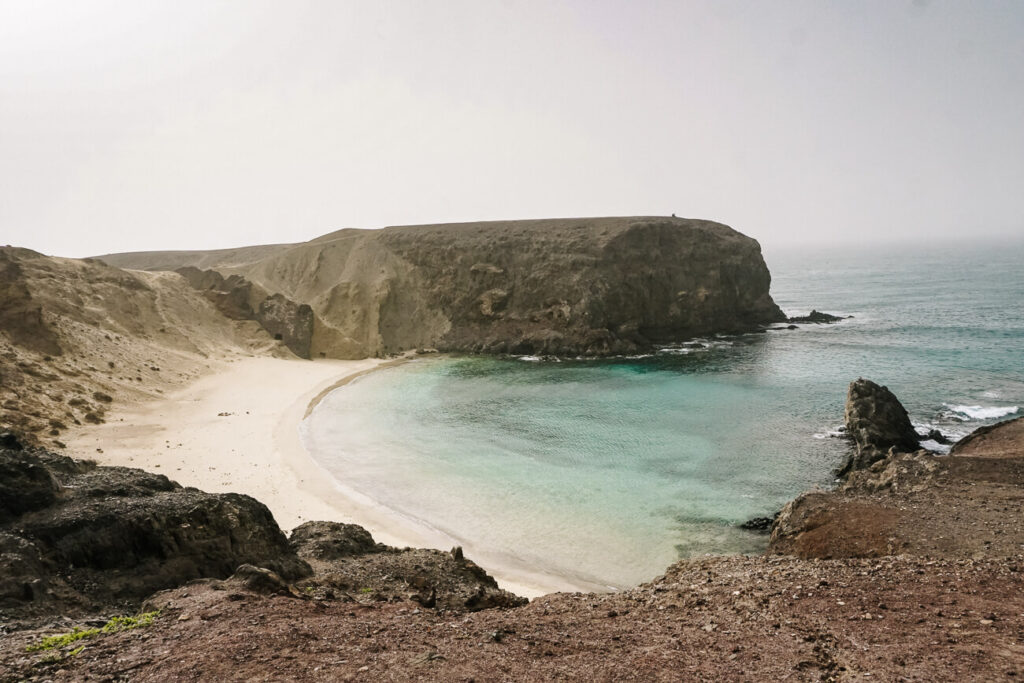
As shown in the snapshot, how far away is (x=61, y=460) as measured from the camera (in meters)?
12.2

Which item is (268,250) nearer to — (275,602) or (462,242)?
(462,242)

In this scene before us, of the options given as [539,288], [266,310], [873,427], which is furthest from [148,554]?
[539,288]

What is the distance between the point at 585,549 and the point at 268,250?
7847 cm

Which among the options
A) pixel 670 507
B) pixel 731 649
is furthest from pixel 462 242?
pixel 731 649

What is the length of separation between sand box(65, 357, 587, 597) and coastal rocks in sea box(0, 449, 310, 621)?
6.30 metres

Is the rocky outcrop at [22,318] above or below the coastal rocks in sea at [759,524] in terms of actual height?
above

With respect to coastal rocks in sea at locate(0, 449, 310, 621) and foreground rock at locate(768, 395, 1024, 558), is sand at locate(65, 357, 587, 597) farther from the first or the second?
coastal rocks in sea at locate(0, 449, 310, 621)

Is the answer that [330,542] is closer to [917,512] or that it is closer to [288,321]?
[917,512]

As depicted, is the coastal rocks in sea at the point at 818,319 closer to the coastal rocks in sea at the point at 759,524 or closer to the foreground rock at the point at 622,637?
the coastal rocks in sea at the point at 759,524

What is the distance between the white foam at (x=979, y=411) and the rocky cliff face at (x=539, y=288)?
23.7m

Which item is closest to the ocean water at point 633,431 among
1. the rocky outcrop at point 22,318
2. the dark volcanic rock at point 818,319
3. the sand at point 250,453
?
the sand at point 250,453

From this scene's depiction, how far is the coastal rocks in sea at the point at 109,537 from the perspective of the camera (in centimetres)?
910

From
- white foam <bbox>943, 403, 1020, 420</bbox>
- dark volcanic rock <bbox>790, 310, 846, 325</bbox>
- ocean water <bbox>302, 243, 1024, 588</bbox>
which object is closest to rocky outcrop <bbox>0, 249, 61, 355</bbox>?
ocean water <bbox>302, 243, 1024, 588</bbox>

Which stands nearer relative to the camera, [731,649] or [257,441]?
[731,649]
